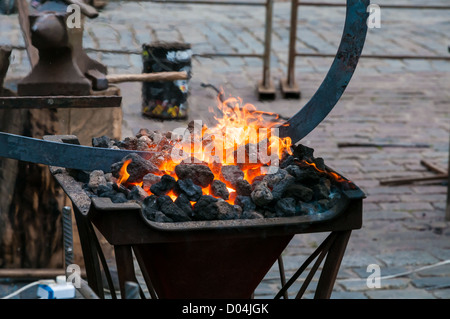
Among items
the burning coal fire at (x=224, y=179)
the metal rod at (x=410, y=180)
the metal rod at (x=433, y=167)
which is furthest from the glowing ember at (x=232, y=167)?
the metal rod at (x=433, y=167)

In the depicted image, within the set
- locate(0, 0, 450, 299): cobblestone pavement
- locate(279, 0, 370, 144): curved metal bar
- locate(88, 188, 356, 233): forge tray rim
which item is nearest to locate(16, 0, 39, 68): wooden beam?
locate(0, 0, 450, 299): cobblestone pavement

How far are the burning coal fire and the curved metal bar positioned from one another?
9cm

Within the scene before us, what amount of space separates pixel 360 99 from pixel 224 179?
534 cm

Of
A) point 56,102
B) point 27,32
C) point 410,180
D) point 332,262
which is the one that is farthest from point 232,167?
point 410,180

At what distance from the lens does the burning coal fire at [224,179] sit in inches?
100

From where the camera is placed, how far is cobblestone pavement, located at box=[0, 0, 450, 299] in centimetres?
461

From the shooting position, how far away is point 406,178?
5.80m

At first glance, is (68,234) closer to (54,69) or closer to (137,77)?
(54,69)

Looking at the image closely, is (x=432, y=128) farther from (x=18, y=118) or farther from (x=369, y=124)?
(x=18, y=118)

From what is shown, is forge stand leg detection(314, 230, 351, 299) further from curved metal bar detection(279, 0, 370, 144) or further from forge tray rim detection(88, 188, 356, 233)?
curved metal bar detection(279, 0, 370, 144)

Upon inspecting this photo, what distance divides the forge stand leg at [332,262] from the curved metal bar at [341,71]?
1.77 ft

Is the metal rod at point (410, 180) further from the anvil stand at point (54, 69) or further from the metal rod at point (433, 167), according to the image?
the anvil stand at point (54, 69)

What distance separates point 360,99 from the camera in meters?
7.87
